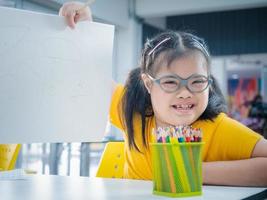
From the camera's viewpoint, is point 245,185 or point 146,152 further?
point 146,152

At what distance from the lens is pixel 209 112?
3.92ft

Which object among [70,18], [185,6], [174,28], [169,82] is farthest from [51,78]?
[174,28]

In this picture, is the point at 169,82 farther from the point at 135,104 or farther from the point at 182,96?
the point at 135,104

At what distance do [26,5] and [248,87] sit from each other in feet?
17.6

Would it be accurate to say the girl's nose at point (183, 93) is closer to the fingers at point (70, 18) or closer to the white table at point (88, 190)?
the white table at point (88, 190)

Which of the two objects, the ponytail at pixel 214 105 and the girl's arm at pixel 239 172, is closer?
the girl's arm at pixel 239 172

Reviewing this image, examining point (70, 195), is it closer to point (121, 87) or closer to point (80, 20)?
point (80, 20)

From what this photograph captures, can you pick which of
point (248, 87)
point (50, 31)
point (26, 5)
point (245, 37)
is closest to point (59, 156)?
point (26, 5)

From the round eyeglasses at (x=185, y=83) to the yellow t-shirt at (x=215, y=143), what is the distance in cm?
19

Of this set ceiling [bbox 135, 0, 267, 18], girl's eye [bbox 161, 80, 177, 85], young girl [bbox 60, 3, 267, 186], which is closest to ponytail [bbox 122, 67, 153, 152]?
young girl [bbox 60, 3, 267, 186]

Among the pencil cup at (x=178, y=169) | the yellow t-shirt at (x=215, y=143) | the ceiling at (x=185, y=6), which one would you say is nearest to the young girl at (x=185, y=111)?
the yellow t-shirt at (x=215, y=143)

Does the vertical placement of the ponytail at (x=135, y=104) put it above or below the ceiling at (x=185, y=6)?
below

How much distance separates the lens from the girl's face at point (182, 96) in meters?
1.01

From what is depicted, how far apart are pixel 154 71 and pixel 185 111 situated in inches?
5.3
